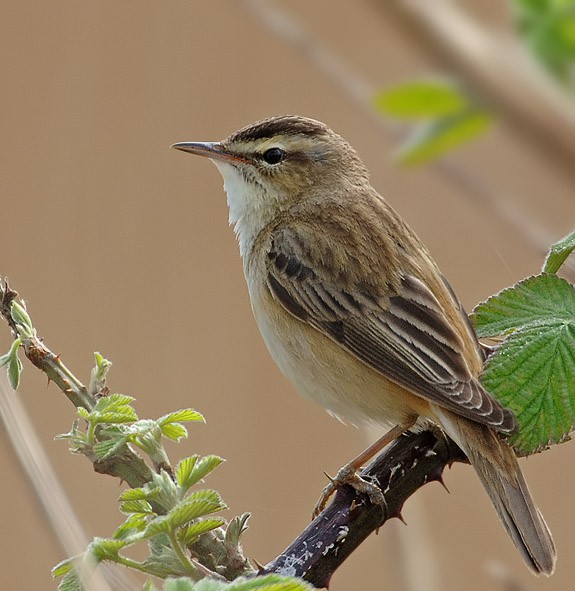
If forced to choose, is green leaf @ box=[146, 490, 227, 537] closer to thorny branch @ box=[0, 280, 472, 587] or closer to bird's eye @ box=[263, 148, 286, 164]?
thorny branch @ box=[0, 280, 472, 587]

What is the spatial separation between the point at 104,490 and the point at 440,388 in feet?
8.53

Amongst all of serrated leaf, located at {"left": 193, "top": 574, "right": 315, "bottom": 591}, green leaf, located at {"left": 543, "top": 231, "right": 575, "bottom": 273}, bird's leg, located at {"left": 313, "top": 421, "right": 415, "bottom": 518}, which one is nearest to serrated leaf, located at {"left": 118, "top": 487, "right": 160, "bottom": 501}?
serrated leaf, located at {"left": 193, "top": 574, "right": 315, "bottom": 591}

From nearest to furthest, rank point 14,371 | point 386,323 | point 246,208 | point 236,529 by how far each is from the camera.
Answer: point 14,371, point 236,529, point 386,323, point 246,208

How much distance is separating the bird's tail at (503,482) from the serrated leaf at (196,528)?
115cm

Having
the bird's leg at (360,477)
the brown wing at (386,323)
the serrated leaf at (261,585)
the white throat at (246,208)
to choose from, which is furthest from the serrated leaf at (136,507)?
the white throat at (246,208)

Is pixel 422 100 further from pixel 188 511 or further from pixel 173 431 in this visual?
pixel 188 511

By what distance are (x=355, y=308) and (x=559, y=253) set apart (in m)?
1.31

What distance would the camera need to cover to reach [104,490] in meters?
4.86

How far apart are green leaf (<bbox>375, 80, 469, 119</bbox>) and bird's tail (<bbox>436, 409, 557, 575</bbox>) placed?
0.99m

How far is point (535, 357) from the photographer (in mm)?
1782

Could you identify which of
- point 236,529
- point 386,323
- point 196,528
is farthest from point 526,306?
point 386,323

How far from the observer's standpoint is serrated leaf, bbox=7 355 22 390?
1.41 m

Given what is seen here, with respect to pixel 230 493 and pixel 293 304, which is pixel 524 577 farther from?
pixel 293 304

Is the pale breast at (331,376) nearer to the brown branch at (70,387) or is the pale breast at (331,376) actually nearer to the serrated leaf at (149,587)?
the brown branch at (70,387)
